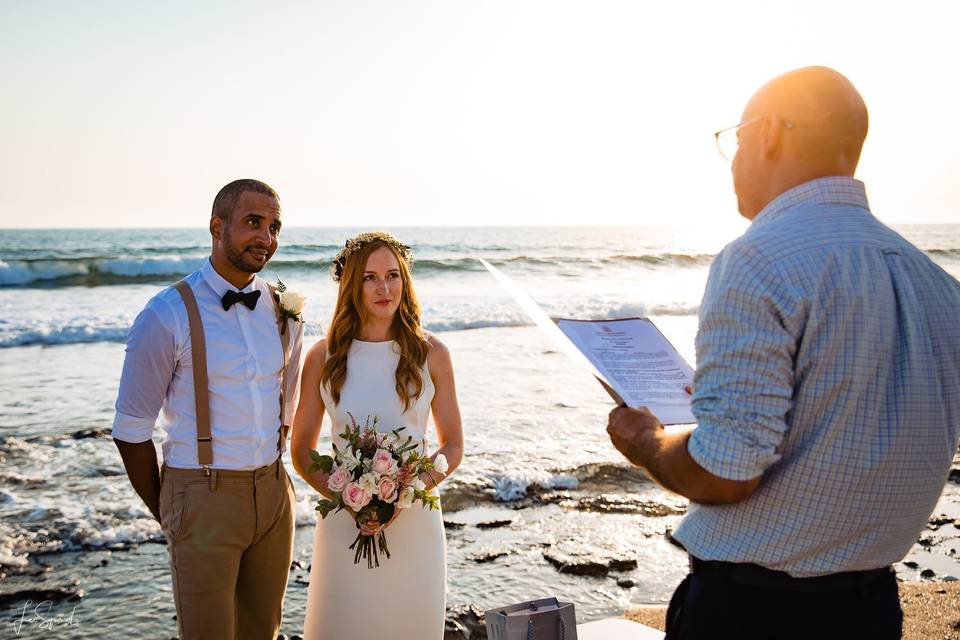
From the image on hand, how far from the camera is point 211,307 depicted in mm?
3453

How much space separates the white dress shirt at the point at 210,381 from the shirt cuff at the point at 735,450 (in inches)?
88.7

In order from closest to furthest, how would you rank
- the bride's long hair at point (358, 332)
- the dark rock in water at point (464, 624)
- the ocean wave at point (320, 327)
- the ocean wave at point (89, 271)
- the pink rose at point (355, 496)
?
the pink rose at point (355, 496) < the bride's long hair at point (358, 332) < the dark rock in water at point (464, 624) < the ocean wave at point (320, 327) < the ocean wave at point (89, 271)

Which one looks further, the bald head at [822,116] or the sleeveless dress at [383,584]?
the sleeveless dress at [383,584]

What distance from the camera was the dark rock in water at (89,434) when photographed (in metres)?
8.97

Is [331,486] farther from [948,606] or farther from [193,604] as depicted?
[948,606]

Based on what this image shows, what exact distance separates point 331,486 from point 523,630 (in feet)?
3.33

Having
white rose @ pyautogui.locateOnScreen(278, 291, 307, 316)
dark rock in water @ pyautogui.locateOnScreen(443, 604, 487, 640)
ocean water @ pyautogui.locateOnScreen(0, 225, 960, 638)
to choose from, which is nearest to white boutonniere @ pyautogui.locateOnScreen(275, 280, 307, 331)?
white rose @ pyautogui.locateOnScreen(278, 291, 307, 316)

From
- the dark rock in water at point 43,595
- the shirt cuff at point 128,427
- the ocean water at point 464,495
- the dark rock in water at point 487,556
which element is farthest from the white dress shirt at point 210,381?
the dark rock in water at point 487,556

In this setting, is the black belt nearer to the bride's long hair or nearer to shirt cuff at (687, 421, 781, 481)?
shirt cuff at (687, 421, 781, 481)

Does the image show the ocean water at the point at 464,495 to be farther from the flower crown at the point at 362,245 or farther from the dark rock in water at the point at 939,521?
the flower crown at the point at 362,245

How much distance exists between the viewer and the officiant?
66.6 inches

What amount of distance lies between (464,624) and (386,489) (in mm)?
2015

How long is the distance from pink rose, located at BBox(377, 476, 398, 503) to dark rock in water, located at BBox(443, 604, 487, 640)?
166 cm

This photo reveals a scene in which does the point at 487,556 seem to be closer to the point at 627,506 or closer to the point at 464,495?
the point at 464,495
